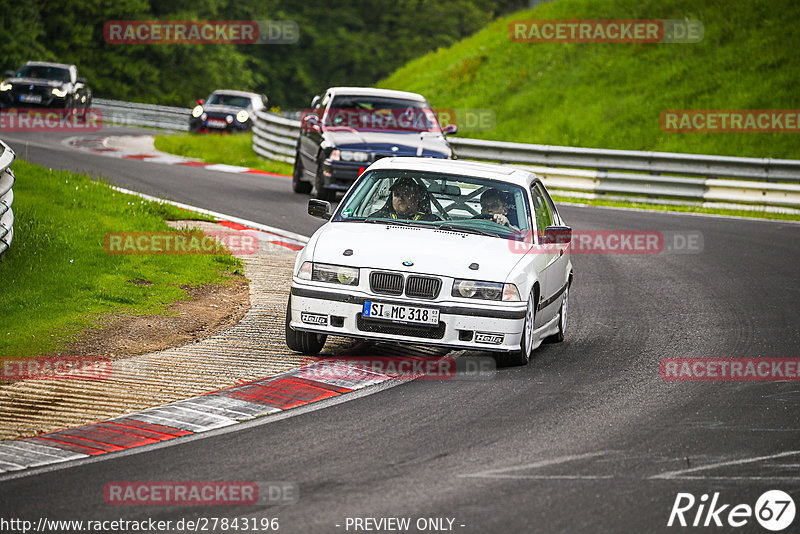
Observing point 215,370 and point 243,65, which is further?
point 243,65

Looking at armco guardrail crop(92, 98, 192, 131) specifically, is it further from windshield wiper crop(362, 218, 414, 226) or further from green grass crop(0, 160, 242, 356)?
windshield wiper crop(362, 218, 414, 226)

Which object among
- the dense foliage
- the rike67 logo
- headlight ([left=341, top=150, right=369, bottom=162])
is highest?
the dense foliage

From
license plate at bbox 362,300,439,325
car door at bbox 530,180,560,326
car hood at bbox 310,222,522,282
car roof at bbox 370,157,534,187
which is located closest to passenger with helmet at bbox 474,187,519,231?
car roof at bbox 370,157,534,187

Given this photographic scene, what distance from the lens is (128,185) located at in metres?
20.2

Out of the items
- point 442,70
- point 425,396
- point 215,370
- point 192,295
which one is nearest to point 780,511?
point 425,396

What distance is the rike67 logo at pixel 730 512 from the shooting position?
594cm

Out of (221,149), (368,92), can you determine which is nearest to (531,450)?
(368,92)

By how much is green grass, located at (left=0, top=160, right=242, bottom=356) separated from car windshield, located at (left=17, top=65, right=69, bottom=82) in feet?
70.4

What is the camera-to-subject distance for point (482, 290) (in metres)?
9.26

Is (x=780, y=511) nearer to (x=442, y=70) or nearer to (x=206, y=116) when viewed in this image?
(x=206, y=116)

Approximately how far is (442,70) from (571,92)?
7.84 m

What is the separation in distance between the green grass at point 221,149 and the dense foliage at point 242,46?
1889 centimetres

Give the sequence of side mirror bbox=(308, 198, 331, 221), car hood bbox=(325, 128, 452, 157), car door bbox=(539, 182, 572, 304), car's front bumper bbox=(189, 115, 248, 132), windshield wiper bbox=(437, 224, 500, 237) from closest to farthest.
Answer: windshield wiper bbox=(437, 224, 500, 237) → side mirror bbox=(308, 198, 331, 221) → car door bbox=(539, 182, 572, 304) → car hood bbox=(325, 128, 452, 157) → car's front bumper bbox=(189, 115, 248, 132)

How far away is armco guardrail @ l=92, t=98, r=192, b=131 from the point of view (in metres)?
43.9
